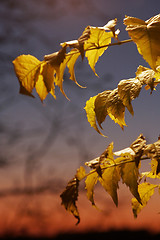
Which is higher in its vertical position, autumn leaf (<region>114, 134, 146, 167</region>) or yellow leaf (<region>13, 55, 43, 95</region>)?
yellow leaf (<region>13, 55, 43, 95</region>)

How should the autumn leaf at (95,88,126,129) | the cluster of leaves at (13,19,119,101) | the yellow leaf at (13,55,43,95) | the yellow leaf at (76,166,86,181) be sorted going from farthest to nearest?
1. the yellow leaf at (76,166,86,181)
2. the autumn leaf at (95,88,126,129)
3. the yellow leaf at (13,55,43,95)
4. the cluster of leaves at (13,19,119,101)

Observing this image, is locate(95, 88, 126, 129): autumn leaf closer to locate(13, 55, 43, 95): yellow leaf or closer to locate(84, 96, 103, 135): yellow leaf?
locate(84, 96, 103, 135): yellow leaf

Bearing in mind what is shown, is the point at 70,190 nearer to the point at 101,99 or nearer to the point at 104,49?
the point at 101,99

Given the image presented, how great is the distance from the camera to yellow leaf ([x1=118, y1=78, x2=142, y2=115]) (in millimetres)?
1331

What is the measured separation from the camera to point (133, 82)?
1404 mm

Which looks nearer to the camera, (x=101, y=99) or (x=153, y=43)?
(x=153, y=43)

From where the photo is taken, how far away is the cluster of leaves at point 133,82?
1.18 m

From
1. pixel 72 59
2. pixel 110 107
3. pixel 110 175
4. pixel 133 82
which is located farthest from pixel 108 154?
pixel 72 59

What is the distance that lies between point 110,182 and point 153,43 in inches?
26.9

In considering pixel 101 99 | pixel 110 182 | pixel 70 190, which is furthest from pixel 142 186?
pixel 101 99

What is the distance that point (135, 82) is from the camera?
1399 millimetres

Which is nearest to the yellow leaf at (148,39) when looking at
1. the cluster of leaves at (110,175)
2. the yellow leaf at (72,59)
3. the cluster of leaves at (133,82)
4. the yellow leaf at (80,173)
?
the cluster of leaves at (133,82)

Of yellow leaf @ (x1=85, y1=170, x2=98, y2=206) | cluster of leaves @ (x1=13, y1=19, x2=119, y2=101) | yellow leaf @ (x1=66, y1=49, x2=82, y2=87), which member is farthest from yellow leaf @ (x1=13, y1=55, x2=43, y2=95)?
yellow leaf @ (x1=85, y1=170, x2=98, y2=206)

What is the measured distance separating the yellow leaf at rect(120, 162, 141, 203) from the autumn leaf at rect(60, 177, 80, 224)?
0.75ft
